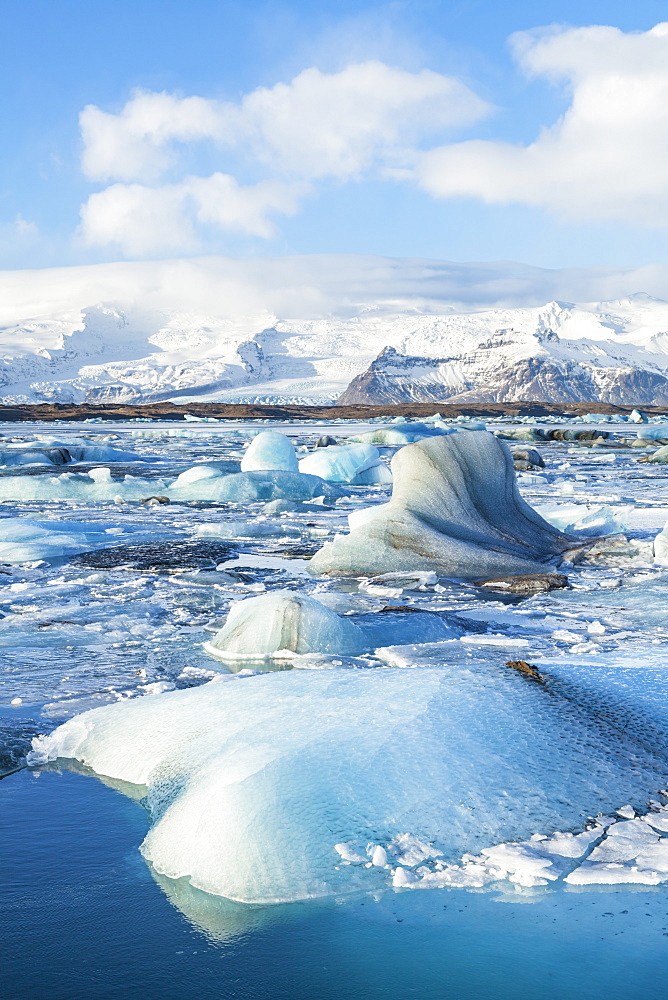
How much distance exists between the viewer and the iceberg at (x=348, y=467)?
46.3 feet

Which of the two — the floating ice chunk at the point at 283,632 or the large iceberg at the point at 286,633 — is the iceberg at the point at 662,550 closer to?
the large iceberg at the point at 286,633

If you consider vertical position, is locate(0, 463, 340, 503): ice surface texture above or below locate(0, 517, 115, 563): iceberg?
above

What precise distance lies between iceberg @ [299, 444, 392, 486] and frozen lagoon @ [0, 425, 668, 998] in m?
8.17

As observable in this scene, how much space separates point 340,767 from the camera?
2334 millimetres

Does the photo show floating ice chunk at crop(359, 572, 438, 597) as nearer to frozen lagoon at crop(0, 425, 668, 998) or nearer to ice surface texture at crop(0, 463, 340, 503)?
frozen lagoon at crop(0, 425, 668, 998)

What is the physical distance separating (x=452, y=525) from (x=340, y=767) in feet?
14.8

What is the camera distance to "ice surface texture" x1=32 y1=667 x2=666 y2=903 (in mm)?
2100

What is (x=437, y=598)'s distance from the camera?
539 cm

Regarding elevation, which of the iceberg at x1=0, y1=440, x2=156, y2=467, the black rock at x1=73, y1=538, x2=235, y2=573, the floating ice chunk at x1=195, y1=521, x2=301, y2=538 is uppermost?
the iceberg at x1=0, y1=440, x2=156, y2=467

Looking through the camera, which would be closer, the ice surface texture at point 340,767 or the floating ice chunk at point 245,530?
the ice surface texture at point 340,767

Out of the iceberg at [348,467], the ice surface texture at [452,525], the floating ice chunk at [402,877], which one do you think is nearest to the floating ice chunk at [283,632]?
the floating ice chunk at [402,877]

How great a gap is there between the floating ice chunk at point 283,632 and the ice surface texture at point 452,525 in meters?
2.07

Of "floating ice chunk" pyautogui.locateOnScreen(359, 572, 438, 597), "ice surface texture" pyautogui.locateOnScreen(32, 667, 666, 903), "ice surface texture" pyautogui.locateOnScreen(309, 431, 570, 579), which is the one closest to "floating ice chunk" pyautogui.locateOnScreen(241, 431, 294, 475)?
"ice surface texture" pyautogui.locateOnScreen(309, 431, 570, 579)

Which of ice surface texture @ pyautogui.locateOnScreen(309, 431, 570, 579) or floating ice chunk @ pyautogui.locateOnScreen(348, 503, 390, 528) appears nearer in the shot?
ice surface texture @ pyautogui.locateOnScreen(309, 431, 570, 579)
